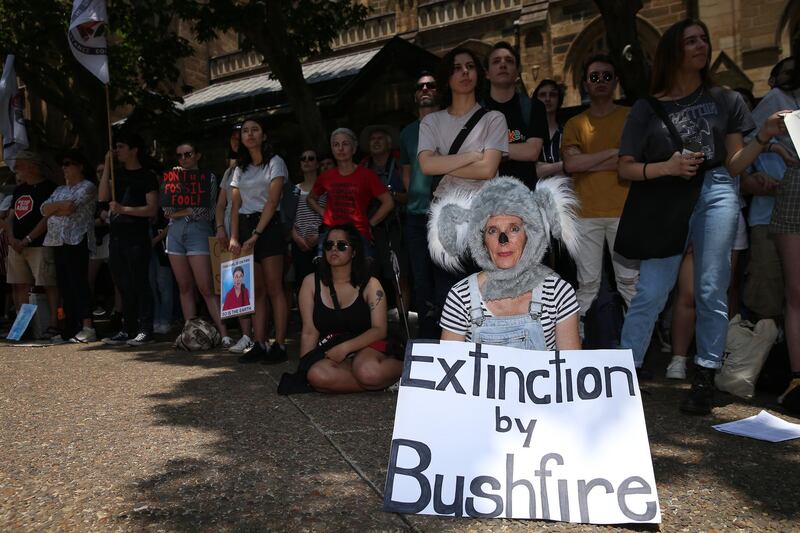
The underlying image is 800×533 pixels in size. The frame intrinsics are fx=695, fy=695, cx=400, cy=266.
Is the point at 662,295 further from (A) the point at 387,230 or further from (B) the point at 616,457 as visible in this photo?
(A) the point at 387,230

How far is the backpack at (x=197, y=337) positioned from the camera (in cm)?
723

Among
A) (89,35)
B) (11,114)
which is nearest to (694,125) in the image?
(89,35)

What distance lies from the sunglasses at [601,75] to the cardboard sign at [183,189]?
424 centimetres

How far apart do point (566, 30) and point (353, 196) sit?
16157 millimetres

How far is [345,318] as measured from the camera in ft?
16.0

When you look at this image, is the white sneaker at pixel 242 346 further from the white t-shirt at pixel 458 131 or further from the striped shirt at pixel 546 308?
the striped shirt at pixel 546 308

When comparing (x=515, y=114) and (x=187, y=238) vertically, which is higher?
(x=515, y=114)

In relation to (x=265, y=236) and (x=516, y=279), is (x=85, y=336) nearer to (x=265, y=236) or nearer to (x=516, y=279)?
(x=265, y=236)

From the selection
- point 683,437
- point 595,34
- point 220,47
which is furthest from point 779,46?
point 220,47

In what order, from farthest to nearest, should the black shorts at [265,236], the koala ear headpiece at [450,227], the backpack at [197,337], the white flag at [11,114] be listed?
the white flag at [11,114], the backpack at [197,337], the black shorts at [265,236], the koala ear headpiece at [450,227]

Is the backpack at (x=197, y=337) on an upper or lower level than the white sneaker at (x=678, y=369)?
upper

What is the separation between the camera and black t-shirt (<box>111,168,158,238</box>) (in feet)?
25.7

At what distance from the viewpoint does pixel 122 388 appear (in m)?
5.42

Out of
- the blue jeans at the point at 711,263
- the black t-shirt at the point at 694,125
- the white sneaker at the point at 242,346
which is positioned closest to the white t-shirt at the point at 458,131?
the black t-shirt at the point at 694,125
